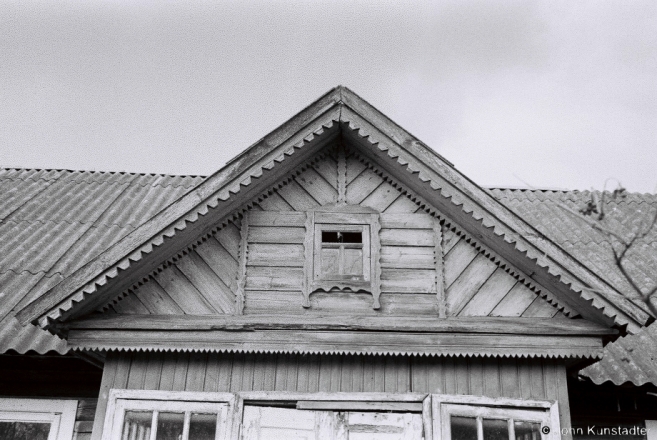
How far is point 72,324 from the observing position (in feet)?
21.3

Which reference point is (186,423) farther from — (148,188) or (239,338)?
(148,188)

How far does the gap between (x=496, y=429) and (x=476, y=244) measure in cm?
180

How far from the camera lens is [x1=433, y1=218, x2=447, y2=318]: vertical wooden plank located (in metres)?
6.69

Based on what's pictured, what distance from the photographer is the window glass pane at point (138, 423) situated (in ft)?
21.1

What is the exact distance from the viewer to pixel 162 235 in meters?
6.43

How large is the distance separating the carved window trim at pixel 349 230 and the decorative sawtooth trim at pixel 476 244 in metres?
0.43

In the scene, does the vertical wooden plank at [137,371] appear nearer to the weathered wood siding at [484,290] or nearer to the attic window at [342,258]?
the attic window at [342,258]

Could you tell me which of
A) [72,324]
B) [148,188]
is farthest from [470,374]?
[148,188]

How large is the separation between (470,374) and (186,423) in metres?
2.74

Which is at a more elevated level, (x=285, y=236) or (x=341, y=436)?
(x=285, y=236)

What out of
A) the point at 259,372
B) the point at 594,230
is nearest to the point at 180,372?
A: the point at 259,372

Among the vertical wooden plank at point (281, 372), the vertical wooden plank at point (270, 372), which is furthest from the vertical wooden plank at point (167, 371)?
the vertical wooden plank at point (281, 372)

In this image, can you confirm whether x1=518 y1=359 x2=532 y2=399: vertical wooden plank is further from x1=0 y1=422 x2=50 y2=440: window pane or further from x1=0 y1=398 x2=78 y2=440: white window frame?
x1=0 y1=422 x2=50 y2=440: window pane

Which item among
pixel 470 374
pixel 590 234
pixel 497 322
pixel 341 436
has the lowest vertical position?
pixel 341 436
